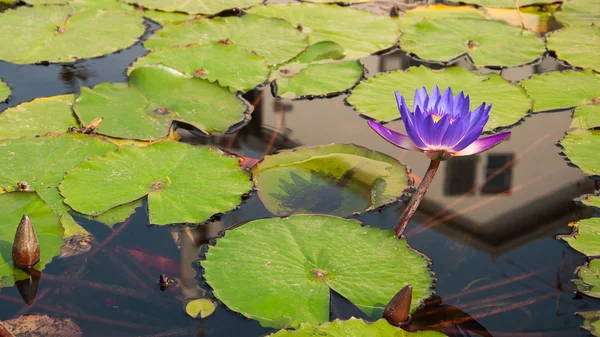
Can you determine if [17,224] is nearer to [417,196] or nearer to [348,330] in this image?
[348,330]

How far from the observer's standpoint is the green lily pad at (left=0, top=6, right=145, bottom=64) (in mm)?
4039

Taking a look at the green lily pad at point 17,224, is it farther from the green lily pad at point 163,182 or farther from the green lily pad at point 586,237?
the green lily pad at point 586,237

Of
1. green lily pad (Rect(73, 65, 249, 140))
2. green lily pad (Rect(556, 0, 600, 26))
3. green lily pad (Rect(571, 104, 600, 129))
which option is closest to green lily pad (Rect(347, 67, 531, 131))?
green lily pad (Rect(571, 104, 600, 129))

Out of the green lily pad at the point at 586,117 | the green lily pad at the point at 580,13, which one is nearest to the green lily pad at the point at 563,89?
the green lily pad at the point at 586,117

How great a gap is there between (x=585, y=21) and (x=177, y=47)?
9.11 feet

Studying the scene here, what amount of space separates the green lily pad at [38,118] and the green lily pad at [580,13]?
332 cm

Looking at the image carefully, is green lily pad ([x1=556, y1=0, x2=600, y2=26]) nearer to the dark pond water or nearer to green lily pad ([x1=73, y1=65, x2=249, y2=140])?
the dark pond water

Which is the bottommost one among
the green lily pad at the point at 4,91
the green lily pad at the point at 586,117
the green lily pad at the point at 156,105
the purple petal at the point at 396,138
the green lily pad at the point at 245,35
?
the green lily pad at the point at 4,91

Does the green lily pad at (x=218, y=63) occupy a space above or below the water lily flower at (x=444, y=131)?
below

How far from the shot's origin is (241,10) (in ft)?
15.6

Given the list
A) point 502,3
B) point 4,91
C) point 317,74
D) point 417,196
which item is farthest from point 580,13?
point 4,91

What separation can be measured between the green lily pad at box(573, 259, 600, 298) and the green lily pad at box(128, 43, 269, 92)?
6.65ft

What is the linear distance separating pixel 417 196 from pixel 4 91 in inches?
96.8

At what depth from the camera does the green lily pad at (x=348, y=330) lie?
2.00 metres
